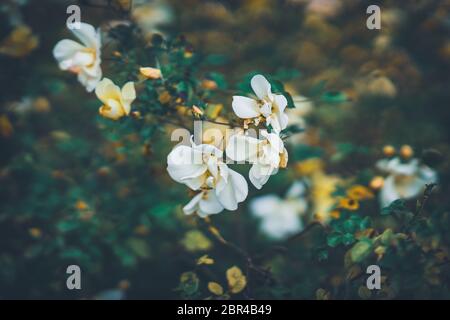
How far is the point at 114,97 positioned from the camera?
1.00 metres

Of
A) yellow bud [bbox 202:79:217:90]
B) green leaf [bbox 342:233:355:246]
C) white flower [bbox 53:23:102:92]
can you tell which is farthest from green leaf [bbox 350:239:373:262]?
white flower [bbox 53:23:102:92]

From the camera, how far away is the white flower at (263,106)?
2.85 feet

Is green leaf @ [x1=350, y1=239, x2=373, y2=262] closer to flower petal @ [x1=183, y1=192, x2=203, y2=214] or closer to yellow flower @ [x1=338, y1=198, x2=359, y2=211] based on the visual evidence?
yellow flower @ [x1=338, y1=198, x2=359, y2=211]

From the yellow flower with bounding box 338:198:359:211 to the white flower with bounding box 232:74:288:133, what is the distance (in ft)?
1.19

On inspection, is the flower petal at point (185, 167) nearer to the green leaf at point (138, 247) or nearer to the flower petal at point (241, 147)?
the flower petal at point (241, 147)

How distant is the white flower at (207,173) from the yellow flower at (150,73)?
0.63ft

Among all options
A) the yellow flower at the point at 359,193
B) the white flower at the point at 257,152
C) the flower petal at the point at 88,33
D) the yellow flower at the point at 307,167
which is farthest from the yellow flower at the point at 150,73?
the yellow flower at the point at 307,167

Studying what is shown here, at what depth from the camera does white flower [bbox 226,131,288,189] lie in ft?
2.74

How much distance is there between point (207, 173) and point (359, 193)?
0.50 metres

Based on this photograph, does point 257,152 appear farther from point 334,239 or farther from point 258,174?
point 334,239

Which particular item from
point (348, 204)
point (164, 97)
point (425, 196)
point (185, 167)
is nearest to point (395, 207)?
point (425, 196)

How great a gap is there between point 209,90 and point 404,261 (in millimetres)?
612

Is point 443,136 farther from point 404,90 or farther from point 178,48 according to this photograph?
point 178,48
